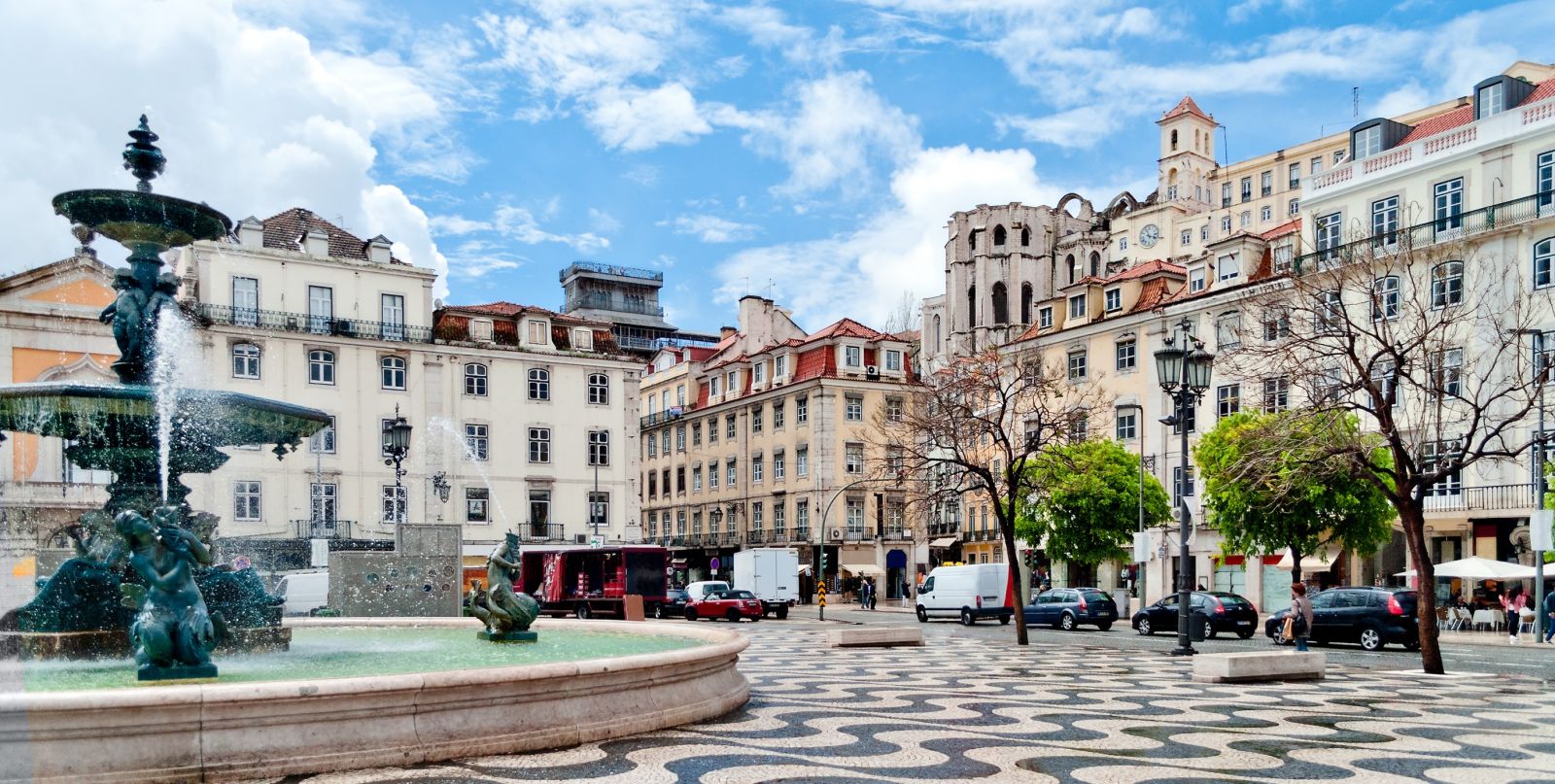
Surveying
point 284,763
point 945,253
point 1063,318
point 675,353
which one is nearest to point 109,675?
point 284,763

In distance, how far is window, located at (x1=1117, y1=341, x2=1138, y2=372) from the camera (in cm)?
4816

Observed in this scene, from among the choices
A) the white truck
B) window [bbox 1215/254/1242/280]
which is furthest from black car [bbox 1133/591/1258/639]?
window [bbox 1215/254/1242/280]

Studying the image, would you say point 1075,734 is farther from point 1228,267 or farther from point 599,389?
point 599,389

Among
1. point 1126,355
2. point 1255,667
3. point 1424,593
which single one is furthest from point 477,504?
point 1255,667

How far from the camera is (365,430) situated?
160 feet

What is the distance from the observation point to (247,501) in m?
46.0

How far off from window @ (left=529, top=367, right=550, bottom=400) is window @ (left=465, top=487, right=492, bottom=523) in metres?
4.37

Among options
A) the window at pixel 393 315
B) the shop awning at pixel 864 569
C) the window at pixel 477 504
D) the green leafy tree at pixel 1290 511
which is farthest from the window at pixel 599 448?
the green leafy tree at pixel 1290 511

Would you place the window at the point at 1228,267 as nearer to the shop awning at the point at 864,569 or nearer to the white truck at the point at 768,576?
the white truck at the point at 768,576

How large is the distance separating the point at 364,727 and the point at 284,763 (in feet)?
1.70

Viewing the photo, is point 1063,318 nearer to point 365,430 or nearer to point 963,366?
point 963,366

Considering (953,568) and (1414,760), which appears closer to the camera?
(1414,760)

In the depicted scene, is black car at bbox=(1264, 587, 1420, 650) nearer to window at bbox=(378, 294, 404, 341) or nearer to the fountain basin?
the fountain basin

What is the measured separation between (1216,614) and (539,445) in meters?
30.8
